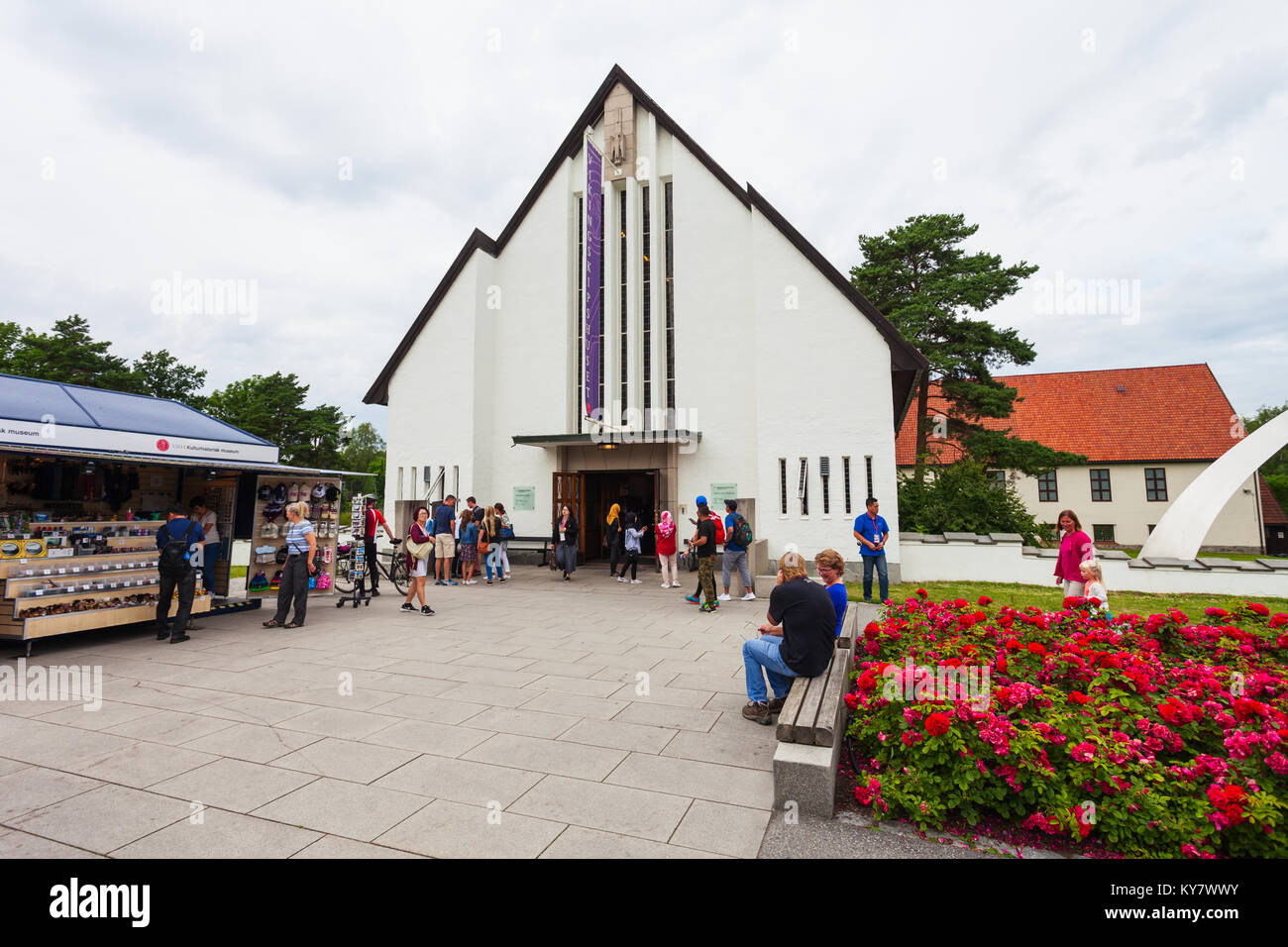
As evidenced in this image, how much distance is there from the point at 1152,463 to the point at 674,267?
107 ft

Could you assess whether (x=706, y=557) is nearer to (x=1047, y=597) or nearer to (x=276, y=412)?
(x=1047, y=597)

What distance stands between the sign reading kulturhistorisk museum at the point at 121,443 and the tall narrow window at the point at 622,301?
10347 millimetres

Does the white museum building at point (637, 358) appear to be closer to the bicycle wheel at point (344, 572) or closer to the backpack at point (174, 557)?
the bicycle wheel at point (344, 572)

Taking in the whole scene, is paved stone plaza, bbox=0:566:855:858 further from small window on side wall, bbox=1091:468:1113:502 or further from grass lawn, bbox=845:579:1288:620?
small window on side wall, bbox=1091:468:1113:502

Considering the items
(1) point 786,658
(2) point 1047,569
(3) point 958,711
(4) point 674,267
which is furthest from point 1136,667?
(4) point 674,267

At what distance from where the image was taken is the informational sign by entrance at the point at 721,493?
18.0 metres

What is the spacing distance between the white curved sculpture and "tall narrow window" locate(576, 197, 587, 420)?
55.0 ft

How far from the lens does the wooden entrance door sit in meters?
19.0

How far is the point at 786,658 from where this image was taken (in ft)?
17.1

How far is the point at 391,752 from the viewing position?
4.80m

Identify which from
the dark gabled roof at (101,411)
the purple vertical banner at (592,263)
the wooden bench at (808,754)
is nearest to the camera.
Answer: the wooden bench at (808,754)

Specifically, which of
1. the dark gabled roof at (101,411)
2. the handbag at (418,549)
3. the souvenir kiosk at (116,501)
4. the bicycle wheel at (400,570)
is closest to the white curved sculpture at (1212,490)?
the handbag at (418,549)

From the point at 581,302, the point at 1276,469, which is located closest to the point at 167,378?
the point at 581,302
